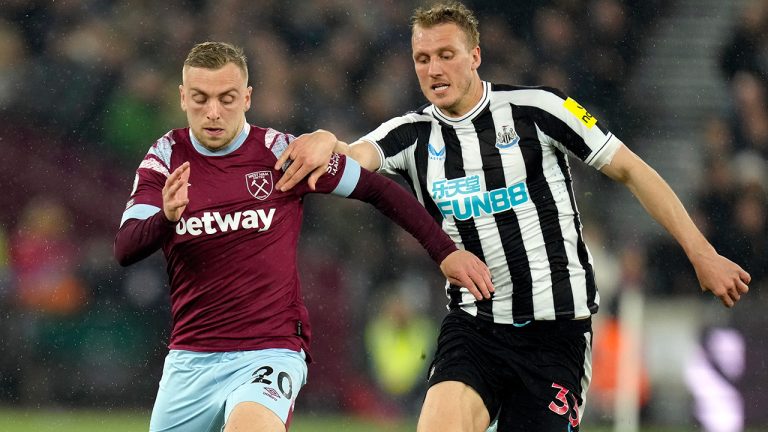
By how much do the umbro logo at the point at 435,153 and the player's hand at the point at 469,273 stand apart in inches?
18.8

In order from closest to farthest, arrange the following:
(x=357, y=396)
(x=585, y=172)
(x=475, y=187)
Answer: (x=475, y=187), (x=357, y=396), (x=585, y=172)

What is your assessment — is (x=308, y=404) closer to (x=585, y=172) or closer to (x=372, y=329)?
(x=372, y=329)

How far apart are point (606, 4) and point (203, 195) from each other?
21.3 feet

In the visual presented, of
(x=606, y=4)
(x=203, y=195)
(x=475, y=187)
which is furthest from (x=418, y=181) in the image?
(x=606, y=4)

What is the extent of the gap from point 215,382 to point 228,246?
452 mm

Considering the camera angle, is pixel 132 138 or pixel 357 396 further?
pixel 132 138

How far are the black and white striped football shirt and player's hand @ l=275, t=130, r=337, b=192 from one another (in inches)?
16.9

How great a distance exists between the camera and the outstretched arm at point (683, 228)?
155 inches

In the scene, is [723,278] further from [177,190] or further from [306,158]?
[177,190]

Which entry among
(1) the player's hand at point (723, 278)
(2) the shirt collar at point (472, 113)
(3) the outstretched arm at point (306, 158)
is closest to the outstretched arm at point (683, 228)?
(1) the player's hand at point (723, 278)

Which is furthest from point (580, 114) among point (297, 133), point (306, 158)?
point (297, 133)

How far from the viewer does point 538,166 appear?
431 cm

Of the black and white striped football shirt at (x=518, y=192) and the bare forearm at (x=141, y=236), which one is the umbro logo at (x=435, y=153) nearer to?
the black and white striped football shirt at (x=518, y=192)

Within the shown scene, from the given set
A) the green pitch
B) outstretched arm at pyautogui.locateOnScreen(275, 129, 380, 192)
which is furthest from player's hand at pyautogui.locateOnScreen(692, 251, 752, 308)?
the green pitch
